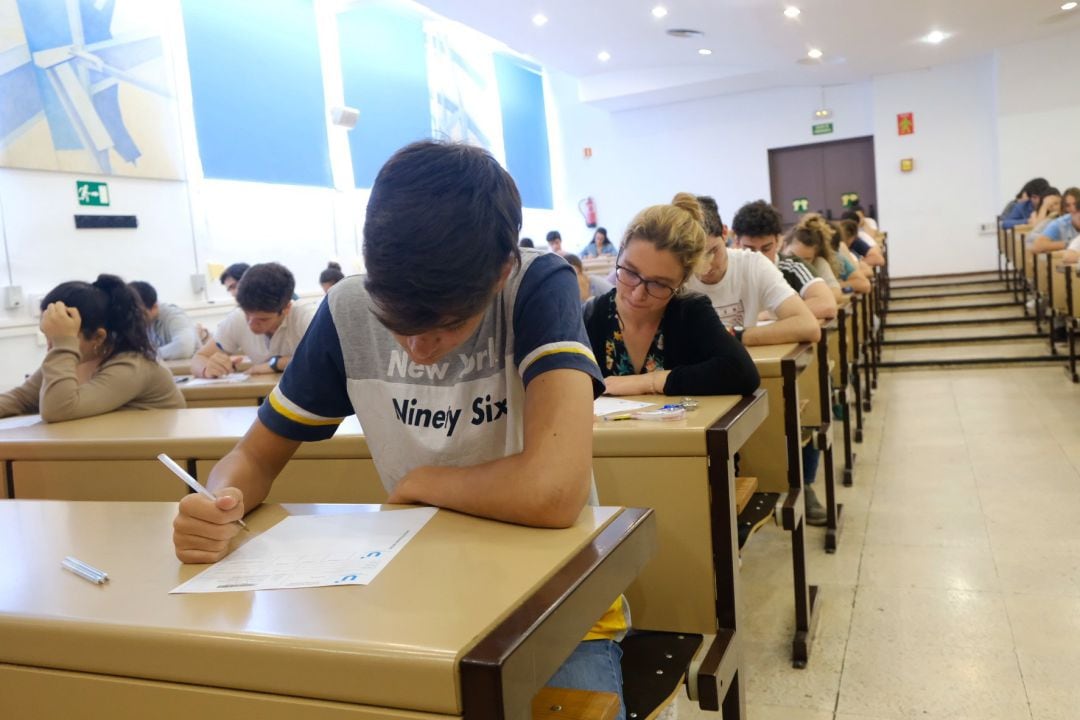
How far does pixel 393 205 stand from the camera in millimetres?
942

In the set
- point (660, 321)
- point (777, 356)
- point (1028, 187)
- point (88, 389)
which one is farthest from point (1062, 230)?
point (88, 389)

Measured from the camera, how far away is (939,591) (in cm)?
267

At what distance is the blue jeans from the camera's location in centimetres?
114

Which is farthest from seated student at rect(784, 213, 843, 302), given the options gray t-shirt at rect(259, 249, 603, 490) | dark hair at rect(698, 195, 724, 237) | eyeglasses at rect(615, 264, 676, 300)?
gray t-shirt at rect(259, 249, 603, 490)

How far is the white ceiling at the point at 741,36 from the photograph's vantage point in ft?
27.9

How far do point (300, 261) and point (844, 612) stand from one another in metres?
6.65

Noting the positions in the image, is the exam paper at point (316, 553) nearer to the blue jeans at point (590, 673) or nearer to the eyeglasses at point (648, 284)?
Answer: the blue jeans at point (590, 673)

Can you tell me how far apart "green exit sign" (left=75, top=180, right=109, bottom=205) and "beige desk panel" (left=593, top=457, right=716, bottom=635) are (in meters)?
5.57

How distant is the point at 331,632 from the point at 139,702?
218 millimetres

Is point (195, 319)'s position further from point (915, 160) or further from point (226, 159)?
point (915, 160)

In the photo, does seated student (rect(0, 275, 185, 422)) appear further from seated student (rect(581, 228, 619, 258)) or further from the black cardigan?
seated student (rect(581, 228, 619, 258))

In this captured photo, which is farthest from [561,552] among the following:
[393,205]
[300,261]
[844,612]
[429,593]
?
[300,261]

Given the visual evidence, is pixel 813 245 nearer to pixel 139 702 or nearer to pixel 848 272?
pixel 848 272

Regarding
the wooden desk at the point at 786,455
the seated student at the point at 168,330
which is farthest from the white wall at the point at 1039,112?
the wooden desk at the point at 786,455
